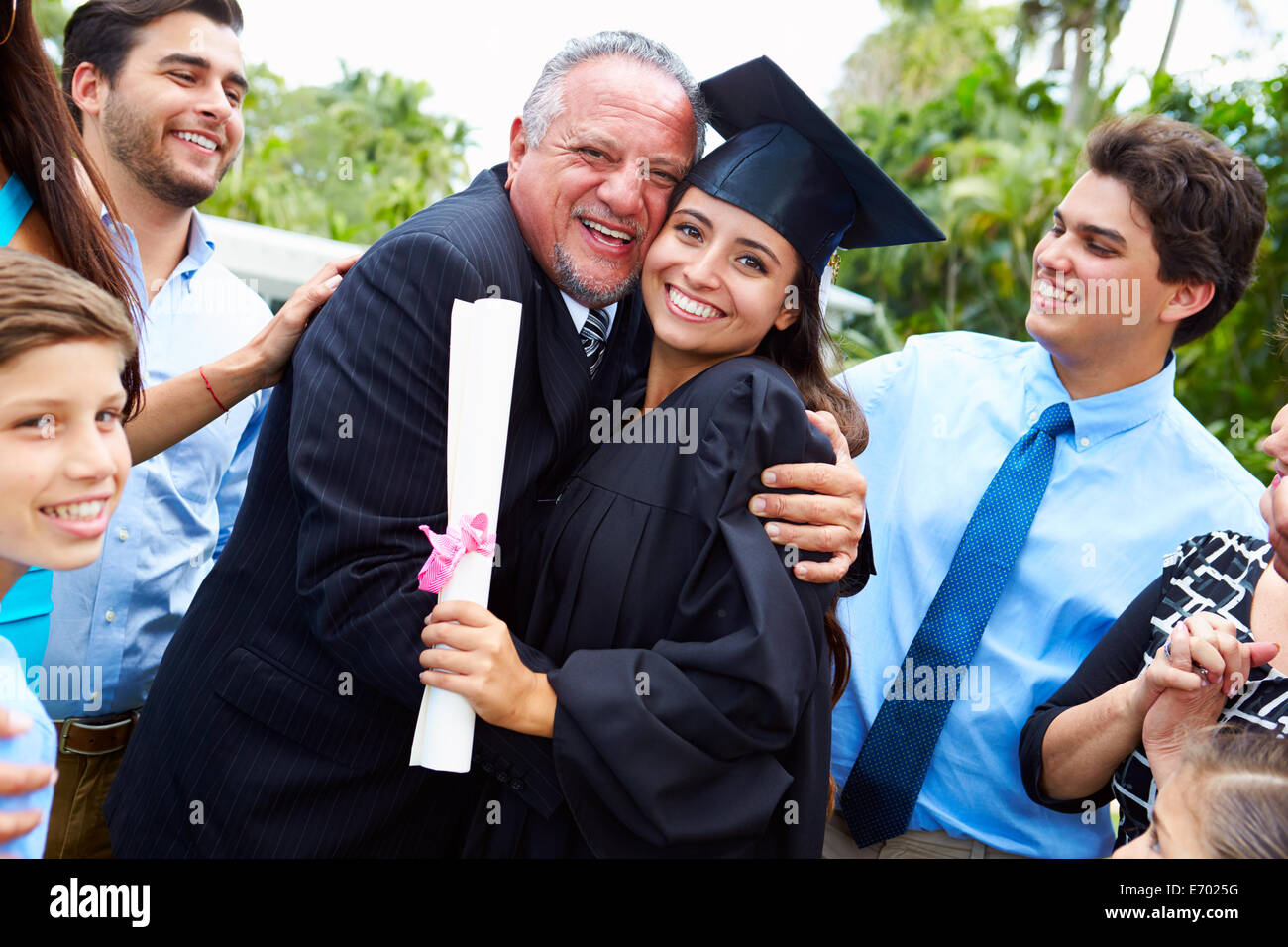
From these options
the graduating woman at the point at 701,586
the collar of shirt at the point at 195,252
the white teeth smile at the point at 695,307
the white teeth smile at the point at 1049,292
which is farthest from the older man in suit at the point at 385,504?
the collar of shirt at the point at 195,252

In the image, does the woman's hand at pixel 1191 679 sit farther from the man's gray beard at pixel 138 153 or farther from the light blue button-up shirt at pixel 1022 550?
the man's gray beard at pixel 138 153

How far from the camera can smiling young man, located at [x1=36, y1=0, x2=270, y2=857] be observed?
304 cm

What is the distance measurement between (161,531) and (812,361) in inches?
77.8

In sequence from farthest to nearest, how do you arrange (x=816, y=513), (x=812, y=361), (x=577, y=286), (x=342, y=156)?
(x=342, y=156) → (x=812, y=361) → (x=577, y=286) → (x=816, y=513)

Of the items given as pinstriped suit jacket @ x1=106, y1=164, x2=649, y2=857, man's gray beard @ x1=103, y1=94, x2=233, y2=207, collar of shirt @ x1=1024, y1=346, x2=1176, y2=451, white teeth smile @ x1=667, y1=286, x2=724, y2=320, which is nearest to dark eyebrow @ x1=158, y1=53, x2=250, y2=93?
man's gray beard @ x1=103, y1=94, x2=233, y2=207

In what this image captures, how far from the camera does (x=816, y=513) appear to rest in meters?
2.14

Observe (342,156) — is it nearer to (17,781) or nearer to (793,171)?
(793,171)

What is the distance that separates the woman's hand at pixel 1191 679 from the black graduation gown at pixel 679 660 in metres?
0.70

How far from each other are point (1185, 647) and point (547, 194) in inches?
68.0

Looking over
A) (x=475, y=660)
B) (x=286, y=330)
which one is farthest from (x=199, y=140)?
(x=475, y=660)

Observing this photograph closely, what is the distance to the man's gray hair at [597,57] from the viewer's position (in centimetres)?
262

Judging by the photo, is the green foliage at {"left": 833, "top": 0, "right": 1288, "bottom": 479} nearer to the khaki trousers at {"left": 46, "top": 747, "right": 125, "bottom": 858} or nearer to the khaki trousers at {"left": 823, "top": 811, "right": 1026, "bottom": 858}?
the khaki trousers at {"left": 823, "top": 811, "right": 1026, "bottom": 858}

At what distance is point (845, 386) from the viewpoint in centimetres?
302

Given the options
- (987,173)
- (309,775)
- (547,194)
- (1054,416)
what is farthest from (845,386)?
(987,173)
